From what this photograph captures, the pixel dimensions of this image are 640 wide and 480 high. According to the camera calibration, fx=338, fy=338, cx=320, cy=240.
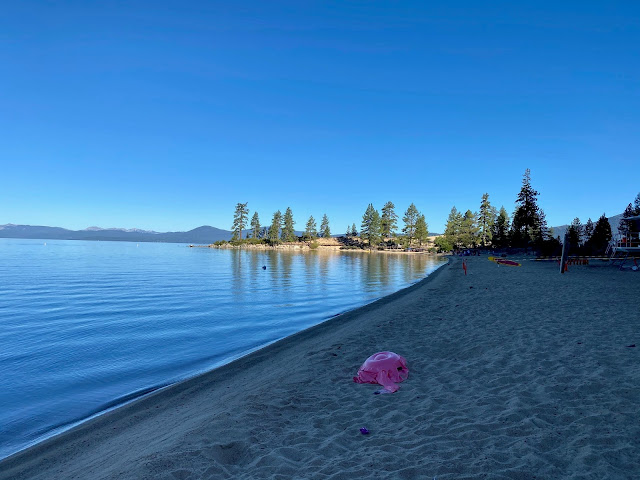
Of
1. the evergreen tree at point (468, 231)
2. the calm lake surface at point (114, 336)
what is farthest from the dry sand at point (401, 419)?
the evergreen tree at point (468, 231)

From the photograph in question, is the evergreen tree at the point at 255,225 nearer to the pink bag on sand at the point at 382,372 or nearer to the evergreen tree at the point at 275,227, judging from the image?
the evergreen tree at the point at 275,227

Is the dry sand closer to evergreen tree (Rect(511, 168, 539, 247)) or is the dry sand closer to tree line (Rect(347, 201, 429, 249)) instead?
evergreen tree (Rect(511, 168, 539, 247))

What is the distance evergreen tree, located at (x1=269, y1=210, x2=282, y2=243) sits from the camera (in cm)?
14075

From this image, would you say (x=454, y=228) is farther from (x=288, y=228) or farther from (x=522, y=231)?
(x=288, y=228)

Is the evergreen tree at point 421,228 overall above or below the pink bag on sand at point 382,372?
above

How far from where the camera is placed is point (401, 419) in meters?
4.93

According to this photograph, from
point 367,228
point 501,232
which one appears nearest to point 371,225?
point 367,228

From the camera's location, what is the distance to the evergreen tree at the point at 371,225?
130750 millimetres

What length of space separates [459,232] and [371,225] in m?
36.6

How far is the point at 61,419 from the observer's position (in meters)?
6.61

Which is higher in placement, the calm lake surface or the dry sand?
the dry sand

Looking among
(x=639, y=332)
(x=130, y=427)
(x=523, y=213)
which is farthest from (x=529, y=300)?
(x=523, y=213)

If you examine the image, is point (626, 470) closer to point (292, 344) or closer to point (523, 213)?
point (292, 344)

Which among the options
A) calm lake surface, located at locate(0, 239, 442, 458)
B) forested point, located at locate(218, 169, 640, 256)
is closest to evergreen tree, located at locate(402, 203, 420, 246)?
forested point, located at locate(218, 169, 640, 256)
